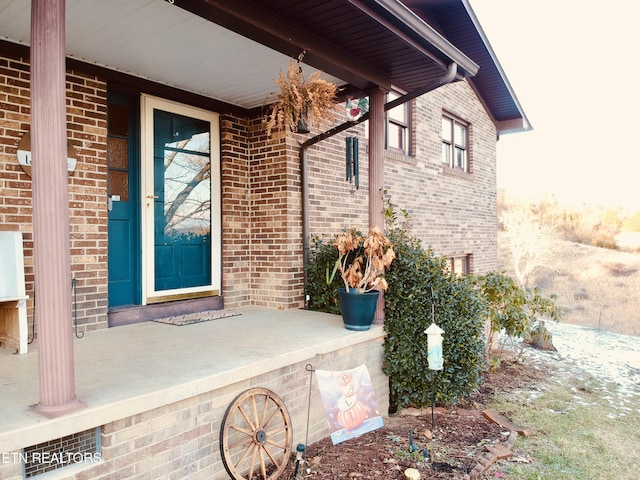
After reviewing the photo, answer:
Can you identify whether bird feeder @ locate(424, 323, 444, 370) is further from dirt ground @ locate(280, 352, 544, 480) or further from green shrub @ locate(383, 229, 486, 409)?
dirt ground @ locate(280, 352, 544, 480)

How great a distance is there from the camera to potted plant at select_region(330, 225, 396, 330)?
424 centimetres

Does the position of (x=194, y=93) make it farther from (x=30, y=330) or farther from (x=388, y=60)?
(x=30, y=330)

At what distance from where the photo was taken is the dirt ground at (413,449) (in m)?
3.21

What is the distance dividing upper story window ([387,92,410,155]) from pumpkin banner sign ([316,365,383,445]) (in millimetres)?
4585

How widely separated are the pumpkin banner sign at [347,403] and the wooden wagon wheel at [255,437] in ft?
1.21

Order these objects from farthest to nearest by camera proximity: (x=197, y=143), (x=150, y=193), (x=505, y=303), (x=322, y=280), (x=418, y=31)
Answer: (x=505, y=303)
(x=322, y=280)
(x=197, y=143)
(x=150, y=193)
(x=418, y=31)

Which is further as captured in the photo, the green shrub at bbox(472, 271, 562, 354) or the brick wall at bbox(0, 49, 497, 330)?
the green shrub at bbox(472, 271, 562, 354)

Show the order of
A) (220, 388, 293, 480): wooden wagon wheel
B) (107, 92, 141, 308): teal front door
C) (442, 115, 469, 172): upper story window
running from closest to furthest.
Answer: (220, 388, 293, 480): wooden wagon wheel
(107, 92, 141, 308): teal front door
(442, 115, 469, 172): upper story window

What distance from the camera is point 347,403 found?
3.58 m

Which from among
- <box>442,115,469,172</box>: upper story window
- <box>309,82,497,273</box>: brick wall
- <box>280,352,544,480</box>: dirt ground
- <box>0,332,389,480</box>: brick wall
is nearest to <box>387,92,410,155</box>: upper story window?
<box>309,82,497,273</box>: brick wall

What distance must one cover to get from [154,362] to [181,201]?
232 centimetres

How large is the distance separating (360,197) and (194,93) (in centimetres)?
261

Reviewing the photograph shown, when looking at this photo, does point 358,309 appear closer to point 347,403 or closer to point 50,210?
point 347,403

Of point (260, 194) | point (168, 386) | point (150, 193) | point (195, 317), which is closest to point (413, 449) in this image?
point (168, 386)
